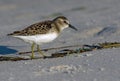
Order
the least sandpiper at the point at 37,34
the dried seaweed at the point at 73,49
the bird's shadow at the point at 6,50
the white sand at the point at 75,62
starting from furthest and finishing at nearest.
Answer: the bird's shadow at the point at 6,50 < the least sandpiper at the point at 37,34 < the dried seaweed at the point at 73,49 < the white sand at the point at 75,62

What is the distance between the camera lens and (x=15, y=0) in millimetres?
23812

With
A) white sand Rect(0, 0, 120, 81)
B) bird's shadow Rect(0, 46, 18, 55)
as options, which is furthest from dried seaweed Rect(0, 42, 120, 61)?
bird's shadow Rect(0, 46, 18, 55)

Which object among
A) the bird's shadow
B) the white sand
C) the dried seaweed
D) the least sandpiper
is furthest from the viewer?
the bird's shadow

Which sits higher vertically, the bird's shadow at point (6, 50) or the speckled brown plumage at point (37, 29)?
the speckled brown plumage at point (37, 29)

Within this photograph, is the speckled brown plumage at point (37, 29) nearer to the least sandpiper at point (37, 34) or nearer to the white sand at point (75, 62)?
the least sandpiper at point (37, 34)

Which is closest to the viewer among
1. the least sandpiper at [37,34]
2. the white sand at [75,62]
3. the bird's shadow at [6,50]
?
the white sand at [75,62]

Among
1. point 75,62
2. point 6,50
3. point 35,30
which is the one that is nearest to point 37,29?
point 35,30

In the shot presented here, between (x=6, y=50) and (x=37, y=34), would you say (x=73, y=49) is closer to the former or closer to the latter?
(x=37, y=34)

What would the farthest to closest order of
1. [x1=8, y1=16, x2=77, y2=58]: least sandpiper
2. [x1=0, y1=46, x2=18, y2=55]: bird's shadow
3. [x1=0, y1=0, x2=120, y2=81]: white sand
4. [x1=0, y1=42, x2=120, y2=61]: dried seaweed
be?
[x1=0, y1=46, x2=18, y2=55]: bird's shadow
[x1=8, y1=16, x2=77, y2=58]: least sandpiper
[x1=0, y1=42, x2=120, y2=61]: dried seaweed
[x1=0, y1=0, x2=120, y2=81]: white sand

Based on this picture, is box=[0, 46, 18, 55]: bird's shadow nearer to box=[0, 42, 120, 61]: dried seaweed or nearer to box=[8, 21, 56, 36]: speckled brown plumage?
box=[0, 42, 120, 61]: dried seaweed

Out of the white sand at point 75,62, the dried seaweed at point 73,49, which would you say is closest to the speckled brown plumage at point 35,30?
the dried seaweed at point 73,49

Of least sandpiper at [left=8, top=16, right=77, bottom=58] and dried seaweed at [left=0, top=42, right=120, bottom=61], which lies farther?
least sandpiper at [left=8, top=16, right=77, bottom=58]

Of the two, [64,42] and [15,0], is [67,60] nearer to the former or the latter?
[64,42]

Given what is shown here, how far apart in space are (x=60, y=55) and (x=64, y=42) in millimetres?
1873
